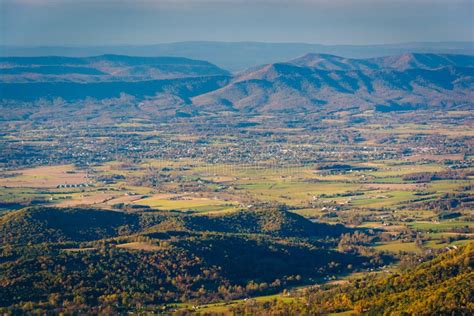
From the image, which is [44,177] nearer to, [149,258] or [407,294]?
[149,258]

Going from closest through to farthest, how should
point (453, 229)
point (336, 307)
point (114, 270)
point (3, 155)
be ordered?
point (336, 307) < point (114, 270) < point (453, 229) < point (3, 155)

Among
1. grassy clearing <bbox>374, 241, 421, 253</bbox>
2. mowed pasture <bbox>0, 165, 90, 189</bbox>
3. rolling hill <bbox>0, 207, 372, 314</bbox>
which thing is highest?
rolling hill <bbox>0, 207, 372, 314</bbox>

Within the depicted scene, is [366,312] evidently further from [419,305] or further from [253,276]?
[253,276]

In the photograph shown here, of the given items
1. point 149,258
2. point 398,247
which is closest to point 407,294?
point 149,258

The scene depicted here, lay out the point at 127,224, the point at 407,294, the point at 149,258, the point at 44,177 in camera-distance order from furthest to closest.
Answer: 1. the point at 44,177
2. the point at 127,224
3. the point at 149,258
4. the point at 407,294

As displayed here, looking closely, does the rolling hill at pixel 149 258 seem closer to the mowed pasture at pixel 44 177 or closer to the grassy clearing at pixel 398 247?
the grassy clearing at pixel 398 247

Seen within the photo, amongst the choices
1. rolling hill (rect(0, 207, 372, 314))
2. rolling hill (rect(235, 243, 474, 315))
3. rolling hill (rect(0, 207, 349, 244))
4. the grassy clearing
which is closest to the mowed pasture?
rolling hill (rect(0, 207, 349, 244))

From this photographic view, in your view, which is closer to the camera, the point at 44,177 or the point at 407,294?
the point at 407,294

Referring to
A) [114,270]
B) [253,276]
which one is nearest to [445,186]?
[253,276]

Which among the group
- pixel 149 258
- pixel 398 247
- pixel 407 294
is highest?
pixel 407 294

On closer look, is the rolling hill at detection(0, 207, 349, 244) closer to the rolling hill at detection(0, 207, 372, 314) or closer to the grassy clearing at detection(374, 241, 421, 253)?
the rolling hill at detection(0, 207, 372, 314)

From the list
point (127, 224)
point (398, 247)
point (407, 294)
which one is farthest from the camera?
point (127, 224)
